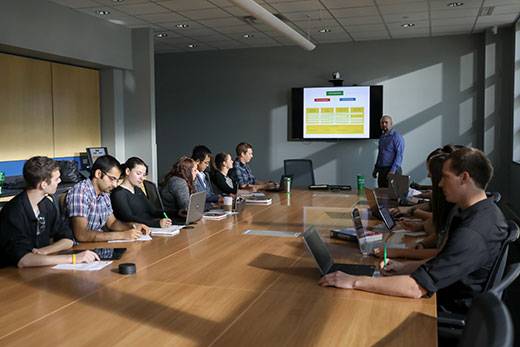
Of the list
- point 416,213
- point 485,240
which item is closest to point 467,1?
point 416,213

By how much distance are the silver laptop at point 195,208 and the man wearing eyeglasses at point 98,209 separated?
42cm

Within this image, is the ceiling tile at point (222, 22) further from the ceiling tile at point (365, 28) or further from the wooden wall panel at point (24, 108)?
the wooden wall panel at point (24, 108)

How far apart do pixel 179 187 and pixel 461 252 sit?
3.07m

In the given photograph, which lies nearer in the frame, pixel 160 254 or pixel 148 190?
pixel 160 254

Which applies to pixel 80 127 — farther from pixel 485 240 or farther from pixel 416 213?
pixel 485 240

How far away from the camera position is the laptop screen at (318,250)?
2.55 m

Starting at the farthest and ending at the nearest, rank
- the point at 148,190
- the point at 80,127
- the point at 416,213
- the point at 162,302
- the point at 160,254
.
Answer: the point at 80,127 → the point at 148,190 → the point at 416,213 → the point at 160,254 → the point at 162,302

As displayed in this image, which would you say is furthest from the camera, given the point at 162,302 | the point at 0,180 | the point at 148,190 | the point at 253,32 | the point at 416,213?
the point at 253,32

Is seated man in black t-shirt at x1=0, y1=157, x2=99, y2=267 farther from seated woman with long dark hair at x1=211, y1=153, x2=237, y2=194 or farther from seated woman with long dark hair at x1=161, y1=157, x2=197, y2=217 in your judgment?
seated woman with long dark hair at x1=211, y1=153, x2=237, y2=194

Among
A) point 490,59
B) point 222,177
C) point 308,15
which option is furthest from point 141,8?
point 490,59

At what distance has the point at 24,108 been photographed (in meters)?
6.70

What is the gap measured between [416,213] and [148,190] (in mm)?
2571

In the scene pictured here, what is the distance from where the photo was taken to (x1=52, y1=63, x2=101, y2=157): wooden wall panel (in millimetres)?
7258

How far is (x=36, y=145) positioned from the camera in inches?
273
